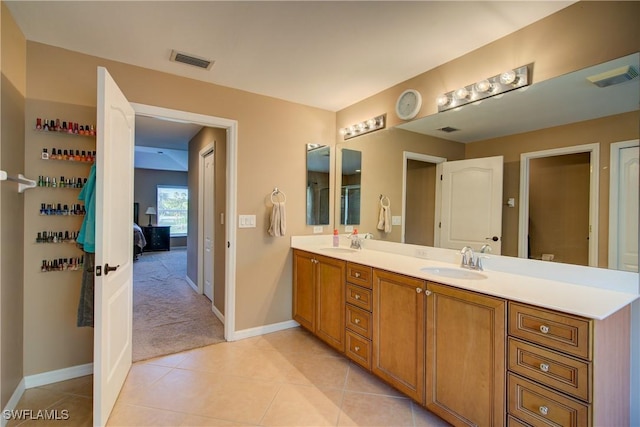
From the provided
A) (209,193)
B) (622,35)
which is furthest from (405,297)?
(209,193)

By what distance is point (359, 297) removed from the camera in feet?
7.53

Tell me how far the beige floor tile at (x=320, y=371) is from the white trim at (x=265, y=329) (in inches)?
24.0

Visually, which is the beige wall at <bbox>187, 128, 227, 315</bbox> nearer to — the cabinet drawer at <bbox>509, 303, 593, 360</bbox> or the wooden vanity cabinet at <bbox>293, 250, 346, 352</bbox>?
the wooden vanity cabinet at <bbox>293, 250, 346, 352</bbox>

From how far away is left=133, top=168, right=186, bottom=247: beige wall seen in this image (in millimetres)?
8578

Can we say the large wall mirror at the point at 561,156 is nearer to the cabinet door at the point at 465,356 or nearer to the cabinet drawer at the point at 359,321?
the cabinet door at the point at 465,356

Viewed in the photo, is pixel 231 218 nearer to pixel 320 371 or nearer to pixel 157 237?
pixel 320 371

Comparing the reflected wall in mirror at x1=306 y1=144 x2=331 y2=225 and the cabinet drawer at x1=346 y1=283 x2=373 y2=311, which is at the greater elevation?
the reflected wall in mirror at x1=306 y1=144 x2=331 y2=225

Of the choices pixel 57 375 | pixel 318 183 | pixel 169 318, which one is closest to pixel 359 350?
pixel 318 183

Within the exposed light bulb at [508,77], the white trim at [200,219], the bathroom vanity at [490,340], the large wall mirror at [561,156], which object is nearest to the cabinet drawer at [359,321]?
the bathroom vanity at [490,340]

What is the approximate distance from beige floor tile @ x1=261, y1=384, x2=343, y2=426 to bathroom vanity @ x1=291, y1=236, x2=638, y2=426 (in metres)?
0.37

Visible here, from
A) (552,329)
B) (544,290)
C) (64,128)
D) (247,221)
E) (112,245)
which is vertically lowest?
(552,329)

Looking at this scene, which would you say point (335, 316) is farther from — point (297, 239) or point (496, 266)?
point (496, 266)

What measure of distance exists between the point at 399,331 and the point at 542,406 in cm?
80

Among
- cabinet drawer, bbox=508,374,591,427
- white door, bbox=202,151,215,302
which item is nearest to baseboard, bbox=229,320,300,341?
white door, bbox=202,151,215,302
